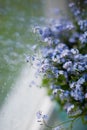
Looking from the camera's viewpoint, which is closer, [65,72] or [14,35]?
[65,72]

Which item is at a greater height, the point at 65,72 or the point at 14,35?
the point at 14,35

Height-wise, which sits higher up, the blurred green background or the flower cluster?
the blurred green background

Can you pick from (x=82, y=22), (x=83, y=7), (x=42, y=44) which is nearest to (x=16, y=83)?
(x=42, y=44)

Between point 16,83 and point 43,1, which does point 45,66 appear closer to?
point 16,83

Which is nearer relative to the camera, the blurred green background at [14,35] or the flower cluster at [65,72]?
the flower cluster at [65,72]

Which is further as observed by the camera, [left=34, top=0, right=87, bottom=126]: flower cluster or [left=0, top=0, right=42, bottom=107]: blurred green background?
[left=0, top=0, right=42, bottom=107]: blurred green background

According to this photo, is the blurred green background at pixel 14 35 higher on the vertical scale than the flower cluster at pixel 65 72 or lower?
higher

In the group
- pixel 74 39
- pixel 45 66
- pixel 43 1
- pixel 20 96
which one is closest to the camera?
pixel 45 66

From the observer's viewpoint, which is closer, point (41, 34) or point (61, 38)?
point (41, 34)

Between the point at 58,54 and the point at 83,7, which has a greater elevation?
the point at 83,7

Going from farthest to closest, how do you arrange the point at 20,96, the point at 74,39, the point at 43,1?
the point at 43,1 → the point at 74,39 → the point at 20,96

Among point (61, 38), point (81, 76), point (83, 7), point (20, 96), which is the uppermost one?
point (83, 7)
